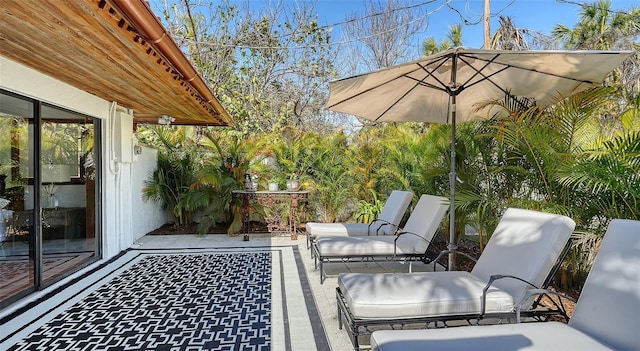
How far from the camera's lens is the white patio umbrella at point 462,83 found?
3355 millimetres

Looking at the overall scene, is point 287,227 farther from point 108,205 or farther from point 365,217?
point 108,205

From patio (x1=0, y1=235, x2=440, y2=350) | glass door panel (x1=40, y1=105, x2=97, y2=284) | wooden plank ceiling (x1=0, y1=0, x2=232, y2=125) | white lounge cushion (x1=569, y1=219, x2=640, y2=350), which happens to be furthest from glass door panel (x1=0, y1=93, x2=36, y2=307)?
white lounge cushion (x1=569, y1=219, x2=640, y2=350)

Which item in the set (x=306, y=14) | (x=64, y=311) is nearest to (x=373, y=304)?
(x=64, y=311)

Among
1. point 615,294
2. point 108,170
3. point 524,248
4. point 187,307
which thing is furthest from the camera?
point 108,170

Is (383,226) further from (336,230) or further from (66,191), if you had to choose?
(66,191)

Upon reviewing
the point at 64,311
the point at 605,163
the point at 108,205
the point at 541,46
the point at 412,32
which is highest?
the point at 412,32

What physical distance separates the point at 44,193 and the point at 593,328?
6.02m

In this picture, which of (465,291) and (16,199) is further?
(16,199)

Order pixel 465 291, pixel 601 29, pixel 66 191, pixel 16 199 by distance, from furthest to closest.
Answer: pixel 601 29
pixel 66 191
pixel 16 199
pixel 465 291

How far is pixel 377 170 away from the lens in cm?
819

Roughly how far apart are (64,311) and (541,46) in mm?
15186

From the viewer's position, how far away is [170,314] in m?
3.79

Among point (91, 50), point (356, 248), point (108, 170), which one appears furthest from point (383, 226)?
point (108, 170)

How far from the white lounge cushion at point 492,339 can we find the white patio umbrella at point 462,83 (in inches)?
76.5
